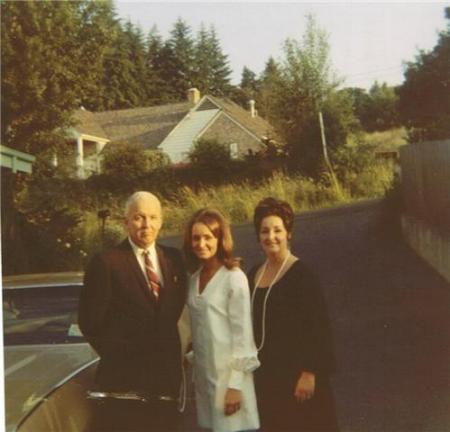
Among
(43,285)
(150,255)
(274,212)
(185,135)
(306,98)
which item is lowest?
(43,285)

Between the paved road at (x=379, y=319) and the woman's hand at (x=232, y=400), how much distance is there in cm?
102

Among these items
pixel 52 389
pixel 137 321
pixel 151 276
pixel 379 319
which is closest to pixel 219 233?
pixel 151 276

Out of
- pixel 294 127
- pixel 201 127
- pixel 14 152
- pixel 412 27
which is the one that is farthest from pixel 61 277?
pixel 412 27

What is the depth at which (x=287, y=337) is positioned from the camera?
1.78 meters

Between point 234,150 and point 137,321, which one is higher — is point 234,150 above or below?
above

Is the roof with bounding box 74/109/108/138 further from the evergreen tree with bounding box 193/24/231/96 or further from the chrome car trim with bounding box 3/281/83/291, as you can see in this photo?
the chrome car trim with bounding box 3/281/83/291

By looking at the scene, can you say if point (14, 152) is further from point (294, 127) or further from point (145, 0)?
point (294, 127)

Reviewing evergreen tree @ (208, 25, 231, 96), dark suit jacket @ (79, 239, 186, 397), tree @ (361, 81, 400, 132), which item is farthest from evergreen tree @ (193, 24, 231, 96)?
dark suit jacket @ (79, 239, 186, 397)

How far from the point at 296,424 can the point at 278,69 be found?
63.0 inches

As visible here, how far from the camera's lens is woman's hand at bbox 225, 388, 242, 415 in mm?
1768

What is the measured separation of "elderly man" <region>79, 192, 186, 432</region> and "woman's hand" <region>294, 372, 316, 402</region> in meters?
0.39

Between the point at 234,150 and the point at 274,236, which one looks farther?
the point at 234,150

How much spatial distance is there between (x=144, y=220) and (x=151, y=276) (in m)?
0.17

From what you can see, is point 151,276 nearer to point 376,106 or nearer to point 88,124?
point 88,124
